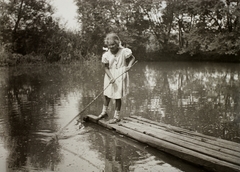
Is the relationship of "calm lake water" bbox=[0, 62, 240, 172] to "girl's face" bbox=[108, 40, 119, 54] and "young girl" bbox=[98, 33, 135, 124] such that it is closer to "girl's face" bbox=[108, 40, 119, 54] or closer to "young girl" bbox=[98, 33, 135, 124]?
"young girl" bbox=[98, 33, 135, 124]

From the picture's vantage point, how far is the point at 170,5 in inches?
1032

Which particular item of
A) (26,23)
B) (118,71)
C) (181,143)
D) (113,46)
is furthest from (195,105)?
(26,23)

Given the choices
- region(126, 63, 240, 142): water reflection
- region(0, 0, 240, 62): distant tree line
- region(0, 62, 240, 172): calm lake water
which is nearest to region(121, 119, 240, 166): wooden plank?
region(0, 62, 240, 172): calm lake water

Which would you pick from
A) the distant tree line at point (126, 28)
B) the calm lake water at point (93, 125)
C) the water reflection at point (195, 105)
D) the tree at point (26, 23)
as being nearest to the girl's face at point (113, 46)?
the calm lake water at point (93, 125)

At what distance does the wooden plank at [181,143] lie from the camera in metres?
3.34

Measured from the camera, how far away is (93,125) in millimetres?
5684

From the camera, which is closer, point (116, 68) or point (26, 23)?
point (116, 68)

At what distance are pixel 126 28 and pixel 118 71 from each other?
778 inches

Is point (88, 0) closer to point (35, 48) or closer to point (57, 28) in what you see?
point (57, 28)

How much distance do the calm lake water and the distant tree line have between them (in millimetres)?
10307

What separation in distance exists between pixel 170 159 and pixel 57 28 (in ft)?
62.6

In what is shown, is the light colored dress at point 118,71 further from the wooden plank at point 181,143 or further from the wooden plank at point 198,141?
the wooden plank at point 198,141

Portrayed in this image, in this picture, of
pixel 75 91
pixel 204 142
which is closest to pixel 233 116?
pixel 204 142

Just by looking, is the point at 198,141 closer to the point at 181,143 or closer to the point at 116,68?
the point at 181,143
